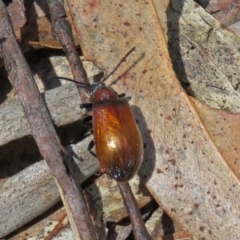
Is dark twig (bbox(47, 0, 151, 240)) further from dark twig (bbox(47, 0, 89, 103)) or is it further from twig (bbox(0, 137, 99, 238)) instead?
twig (bbox(0, 137, 99, 238))

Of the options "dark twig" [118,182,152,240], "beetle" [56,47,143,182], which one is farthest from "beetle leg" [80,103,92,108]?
"dark twig" [118,182,152,240]

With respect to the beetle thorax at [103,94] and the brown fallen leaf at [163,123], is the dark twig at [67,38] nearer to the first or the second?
the brown fallen leaf at [163,123]

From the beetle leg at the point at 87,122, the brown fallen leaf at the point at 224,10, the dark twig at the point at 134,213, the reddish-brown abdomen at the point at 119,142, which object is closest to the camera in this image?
the dark twig at the point at 134,213

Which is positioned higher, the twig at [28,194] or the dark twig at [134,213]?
the twig at [28,194]

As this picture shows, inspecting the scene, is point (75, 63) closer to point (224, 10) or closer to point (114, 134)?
point (114, 134)

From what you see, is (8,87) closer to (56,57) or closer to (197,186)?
(56,57)

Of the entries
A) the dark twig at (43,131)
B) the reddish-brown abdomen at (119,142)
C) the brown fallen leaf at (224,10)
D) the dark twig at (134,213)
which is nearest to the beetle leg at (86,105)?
the reddish-brown abdomen at (119,142)

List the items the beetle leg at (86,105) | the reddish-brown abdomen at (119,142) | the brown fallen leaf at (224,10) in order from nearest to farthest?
the reddish-brown abdomen at (119,142), the beetle leg at (86,105), the brown fallen leaf at (224,10)
